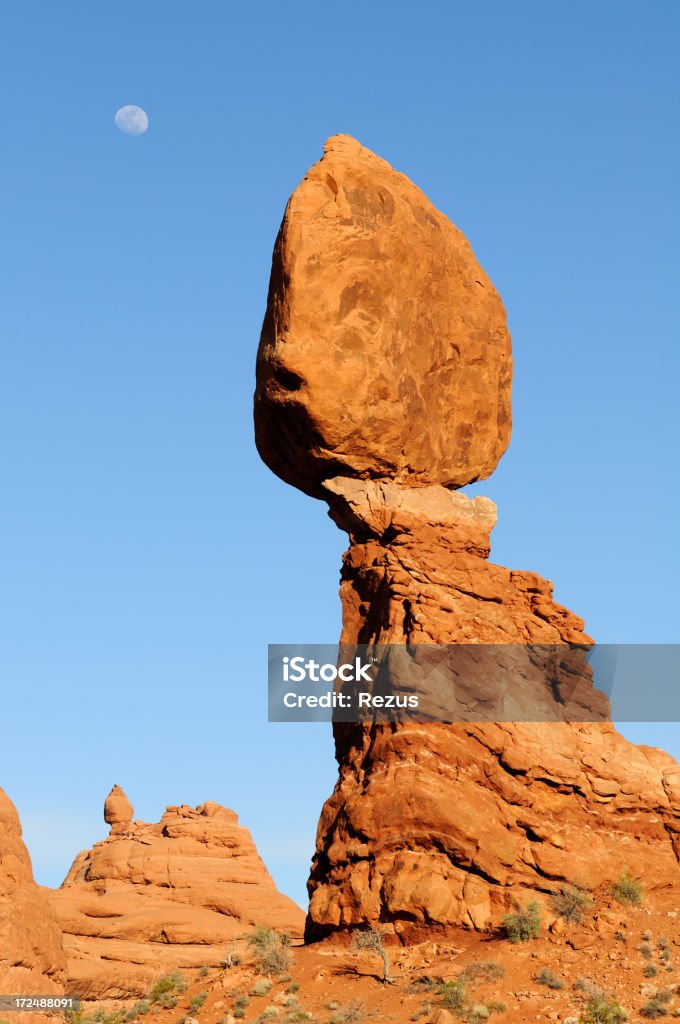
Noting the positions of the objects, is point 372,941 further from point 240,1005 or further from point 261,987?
point 240,1005

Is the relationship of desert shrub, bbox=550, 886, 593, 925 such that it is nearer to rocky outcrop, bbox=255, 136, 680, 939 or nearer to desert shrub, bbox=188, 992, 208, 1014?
rocky outcrop, bbox=255, 136, 680, 939

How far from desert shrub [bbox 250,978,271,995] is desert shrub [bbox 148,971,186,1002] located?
95.3 inches

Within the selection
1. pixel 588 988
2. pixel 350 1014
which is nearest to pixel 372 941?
pixel 350 1014

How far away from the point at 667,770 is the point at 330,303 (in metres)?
11.0

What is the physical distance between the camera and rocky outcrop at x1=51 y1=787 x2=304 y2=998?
163 ft

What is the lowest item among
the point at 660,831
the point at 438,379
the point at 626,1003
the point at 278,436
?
the point at 626,1003

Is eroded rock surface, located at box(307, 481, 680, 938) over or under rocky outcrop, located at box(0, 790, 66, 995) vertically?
over

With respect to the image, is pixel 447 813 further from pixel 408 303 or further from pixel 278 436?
pixel 408 303

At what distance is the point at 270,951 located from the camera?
22.7 m

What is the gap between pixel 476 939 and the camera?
21.1 meters

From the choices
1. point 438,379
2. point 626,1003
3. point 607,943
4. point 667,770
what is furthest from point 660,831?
point 438,379

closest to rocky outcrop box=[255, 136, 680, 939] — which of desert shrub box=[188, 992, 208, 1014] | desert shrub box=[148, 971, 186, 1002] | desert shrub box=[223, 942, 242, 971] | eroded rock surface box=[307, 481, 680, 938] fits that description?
eroded rock surface box=[307, 481, 680, 938]

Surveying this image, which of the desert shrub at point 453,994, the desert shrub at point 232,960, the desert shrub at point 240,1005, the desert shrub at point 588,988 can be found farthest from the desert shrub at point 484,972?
the desert shrub at point 232,960

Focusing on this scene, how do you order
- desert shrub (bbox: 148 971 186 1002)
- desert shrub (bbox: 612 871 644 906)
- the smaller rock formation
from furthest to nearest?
the smaller rock formation → desert shrub (bbox: 148 971 186 1002) → desert shrub (bbox: 612 871 644 906)
